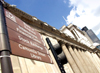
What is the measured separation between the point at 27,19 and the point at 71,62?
10070 mm

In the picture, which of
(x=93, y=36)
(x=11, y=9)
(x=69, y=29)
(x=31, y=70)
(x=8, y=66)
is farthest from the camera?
(x=93, y=36)

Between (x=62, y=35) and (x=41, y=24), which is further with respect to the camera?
(x=62, y=35)

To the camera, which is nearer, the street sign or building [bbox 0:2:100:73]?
building [bbox 0:2:100:73]

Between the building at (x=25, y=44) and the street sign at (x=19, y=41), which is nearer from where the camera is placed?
the building at (x=25, y=44)

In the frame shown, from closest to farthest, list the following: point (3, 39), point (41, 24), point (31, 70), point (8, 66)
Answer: point (8, 66)
point (3, 39)
point (31, 70)
point (41, 24)

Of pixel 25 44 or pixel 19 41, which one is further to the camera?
pixel 25 44

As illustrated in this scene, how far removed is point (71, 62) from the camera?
48.5ft

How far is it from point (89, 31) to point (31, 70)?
183087mm

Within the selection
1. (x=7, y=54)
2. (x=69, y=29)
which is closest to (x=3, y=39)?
(x=7, y=54)

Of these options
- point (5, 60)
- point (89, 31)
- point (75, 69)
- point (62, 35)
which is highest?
point (89, 31)

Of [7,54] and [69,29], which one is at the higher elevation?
[69,29]

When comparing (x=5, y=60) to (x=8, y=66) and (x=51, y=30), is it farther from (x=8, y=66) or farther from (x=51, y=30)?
(x=51, y=30)

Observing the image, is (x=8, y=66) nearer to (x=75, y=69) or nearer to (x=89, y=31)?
(x=75, y=69)

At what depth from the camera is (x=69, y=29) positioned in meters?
43.3
